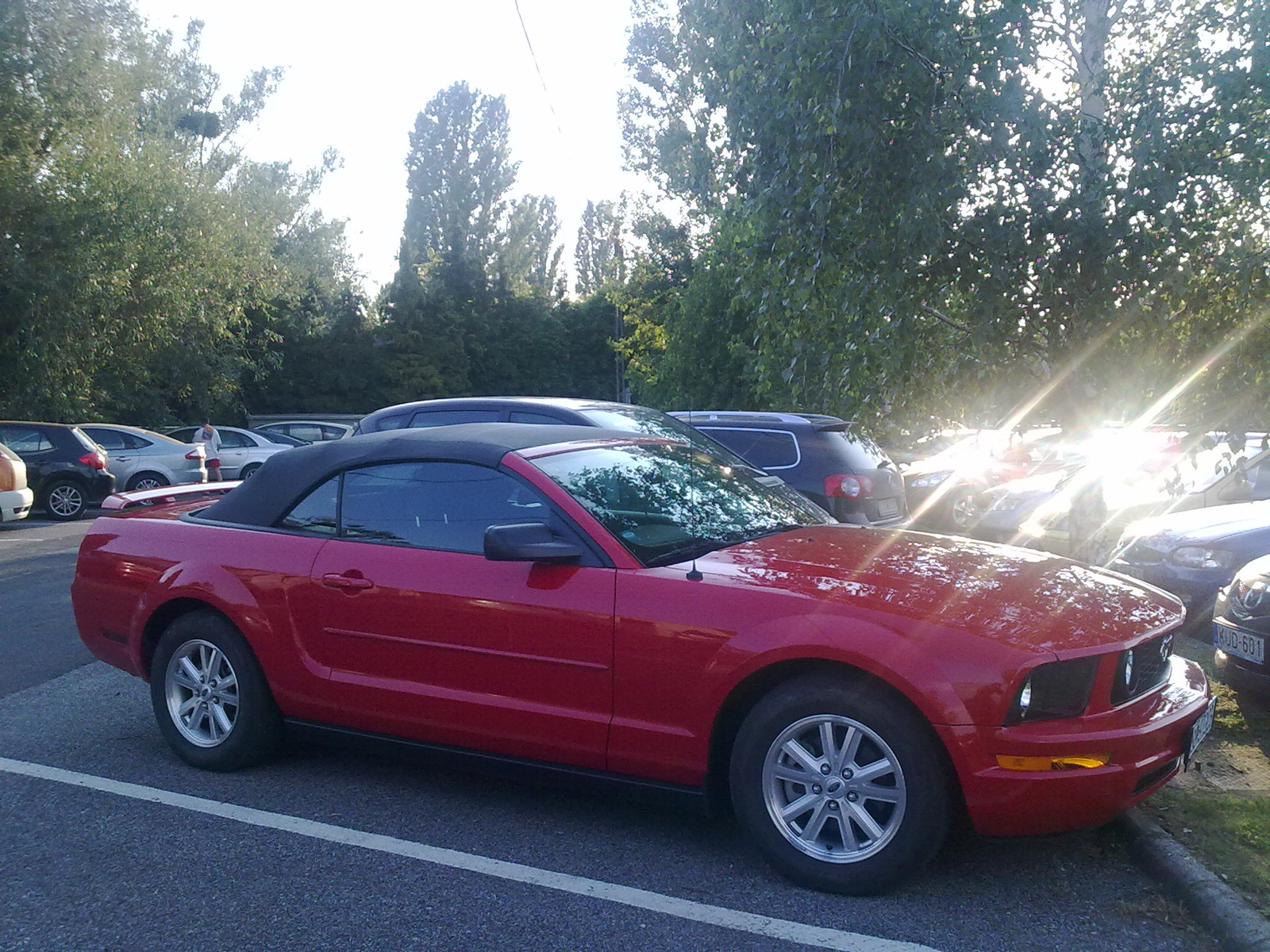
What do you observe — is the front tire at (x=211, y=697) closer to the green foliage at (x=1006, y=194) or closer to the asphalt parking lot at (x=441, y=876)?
the asphalt parking lot at (x=441, y=876)

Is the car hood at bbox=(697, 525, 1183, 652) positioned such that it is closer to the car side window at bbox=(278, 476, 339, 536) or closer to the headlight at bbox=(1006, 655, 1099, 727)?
the headlight at bbox=(1006, 655, 1099, 727)

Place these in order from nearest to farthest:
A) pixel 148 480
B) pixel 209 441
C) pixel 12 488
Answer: pixel 12 488 → pixel 148 480 → pixel 209 441

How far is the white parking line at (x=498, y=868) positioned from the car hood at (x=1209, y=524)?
5.47 meters

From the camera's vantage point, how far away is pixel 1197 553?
7.72m

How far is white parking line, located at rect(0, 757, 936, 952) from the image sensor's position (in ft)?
11.5

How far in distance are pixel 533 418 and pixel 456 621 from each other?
4487mm

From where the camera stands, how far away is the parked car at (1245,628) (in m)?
5.55

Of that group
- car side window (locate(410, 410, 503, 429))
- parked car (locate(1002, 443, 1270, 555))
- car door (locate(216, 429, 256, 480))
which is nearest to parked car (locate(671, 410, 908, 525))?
parked car (locate(1002, 443, 1270, 555))

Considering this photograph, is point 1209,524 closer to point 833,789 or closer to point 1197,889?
point 1197,889

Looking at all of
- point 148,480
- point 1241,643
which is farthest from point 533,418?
point 148,480

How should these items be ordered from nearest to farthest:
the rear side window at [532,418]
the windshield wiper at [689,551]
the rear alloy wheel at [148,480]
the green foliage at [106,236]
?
the windshield wiper at [689,551] < the rear side window at [532,418] < the rear alloy wheel at [148,480] < the green foliage at [106,236]

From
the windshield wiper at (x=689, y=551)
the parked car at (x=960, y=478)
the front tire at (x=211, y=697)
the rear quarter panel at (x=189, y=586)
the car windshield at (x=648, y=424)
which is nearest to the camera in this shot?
the windshield wiper at (x=689, y=551)

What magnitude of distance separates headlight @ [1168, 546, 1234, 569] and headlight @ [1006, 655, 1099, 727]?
15.3 ft

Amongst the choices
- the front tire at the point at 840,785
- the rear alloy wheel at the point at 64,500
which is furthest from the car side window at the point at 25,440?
the front tire at the point at 840,785
